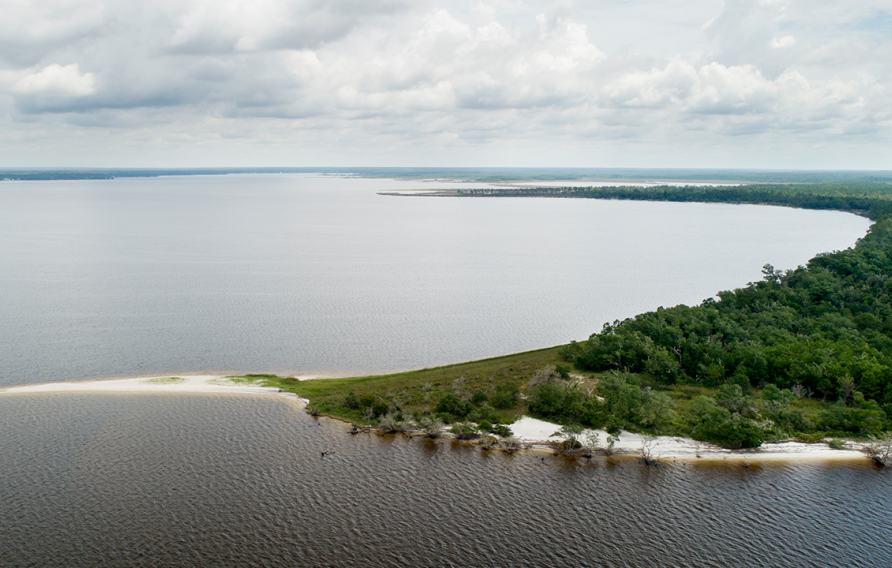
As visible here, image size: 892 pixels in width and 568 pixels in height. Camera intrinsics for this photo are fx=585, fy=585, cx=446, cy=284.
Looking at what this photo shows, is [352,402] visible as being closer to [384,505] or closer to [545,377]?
[384,505]

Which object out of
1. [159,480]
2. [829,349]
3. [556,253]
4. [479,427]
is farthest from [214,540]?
[556,253]

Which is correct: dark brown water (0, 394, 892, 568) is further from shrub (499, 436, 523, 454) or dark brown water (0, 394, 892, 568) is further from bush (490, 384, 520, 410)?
bush (490, 384, 520, 410)

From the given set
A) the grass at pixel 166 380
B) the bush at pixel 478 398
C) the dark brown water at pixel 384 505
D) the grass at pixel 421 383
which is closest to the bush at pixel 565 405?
the grass at pixel 421 383

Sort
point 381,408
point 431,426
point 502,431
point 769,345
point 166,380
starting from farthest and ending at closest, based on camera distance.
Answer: point 769,345 → point 166,380 → point 381,408 → point 431,426 → point 502,431

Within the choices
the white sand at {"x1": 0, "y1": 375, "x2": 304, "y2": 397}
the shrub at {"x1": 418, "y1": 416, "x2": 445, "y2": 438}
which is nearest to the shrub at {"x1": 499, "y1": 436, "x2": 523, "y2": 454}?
the shrub at {"x1": 418, "y1": 416, "x2": 445, "y2": 438}

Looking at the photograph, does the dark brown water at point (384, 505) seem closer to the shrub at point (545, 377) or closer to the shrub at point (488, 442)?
the shrub at point (488, 442)

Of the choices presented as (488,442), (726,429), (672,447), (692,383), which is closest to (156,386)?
(488,442)
